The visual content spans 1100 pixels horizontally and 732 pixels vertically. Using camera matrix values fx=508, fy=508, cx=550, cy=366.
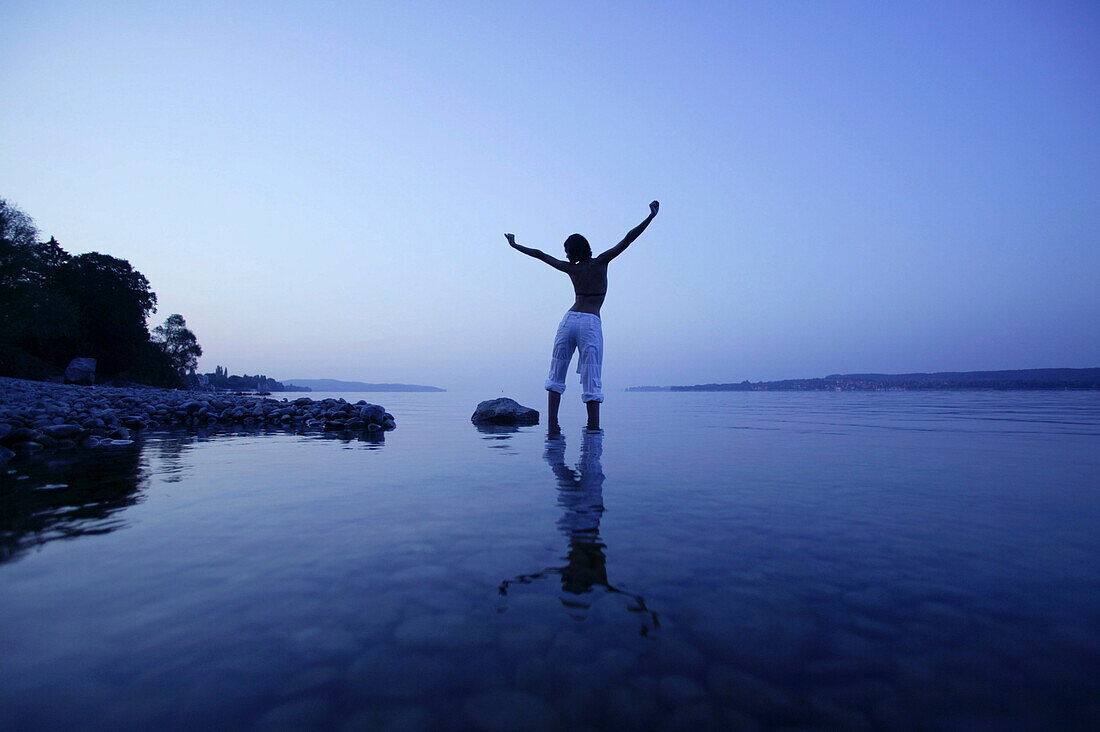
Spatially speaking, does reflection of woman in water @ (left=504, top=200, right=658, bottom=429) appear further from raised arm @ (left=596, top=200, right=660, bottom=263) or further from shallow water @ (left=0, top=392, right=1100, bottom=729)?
shallow water @ (left=0, top=392, right=1100, bottom=729)

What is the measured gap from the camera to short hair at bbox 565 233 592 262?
892cm

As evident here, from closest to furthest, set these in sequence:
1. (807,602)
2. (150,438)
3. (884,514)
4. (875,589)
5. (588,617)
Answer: (588,617) → (807,602) → (875,589) → (884,514) → (150,438)

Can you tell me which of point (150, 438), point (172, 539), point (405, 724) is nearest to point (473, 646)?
point (405, 724)

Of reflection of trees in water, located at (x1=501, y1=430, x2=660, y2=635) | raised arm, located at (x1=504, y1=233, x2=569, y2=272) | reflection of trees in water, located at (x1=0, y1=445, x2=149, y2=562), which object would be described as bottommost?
reflection of trees in water, located at (x1=501, y1=430, x2=660, y2=635)

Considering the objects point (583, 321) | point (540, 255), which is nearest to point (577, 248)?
point (540, 255)

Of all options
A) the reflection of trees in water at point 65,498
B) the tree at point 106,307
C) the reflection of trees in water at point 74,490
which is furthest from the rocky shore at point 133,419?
the tree at point 106,307

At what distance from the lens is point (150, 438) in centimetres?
820

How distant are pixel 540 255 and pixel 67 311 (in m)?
37.5

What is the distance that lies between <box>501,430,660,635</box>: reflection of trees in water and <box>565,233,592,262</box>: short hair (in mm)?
4843

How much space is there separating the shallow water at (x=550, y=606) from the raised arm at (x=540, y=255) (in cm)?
571

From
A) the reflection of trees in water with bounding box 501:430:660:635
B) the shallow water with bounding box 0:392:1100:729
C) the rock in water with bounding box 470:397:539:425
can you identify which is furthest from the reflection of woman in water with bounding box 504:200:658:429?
the shallow water with bounding box 0:392:1100:729

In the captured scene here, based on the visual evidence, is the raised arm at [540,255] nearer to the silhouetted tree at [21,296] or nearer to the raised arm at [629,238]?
the raised arm at [629,238]

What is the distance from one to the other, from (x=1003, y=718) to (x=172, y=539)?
333 centimetres

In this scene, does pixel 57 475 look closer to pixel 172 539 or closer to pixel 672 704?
pixel 172 539
